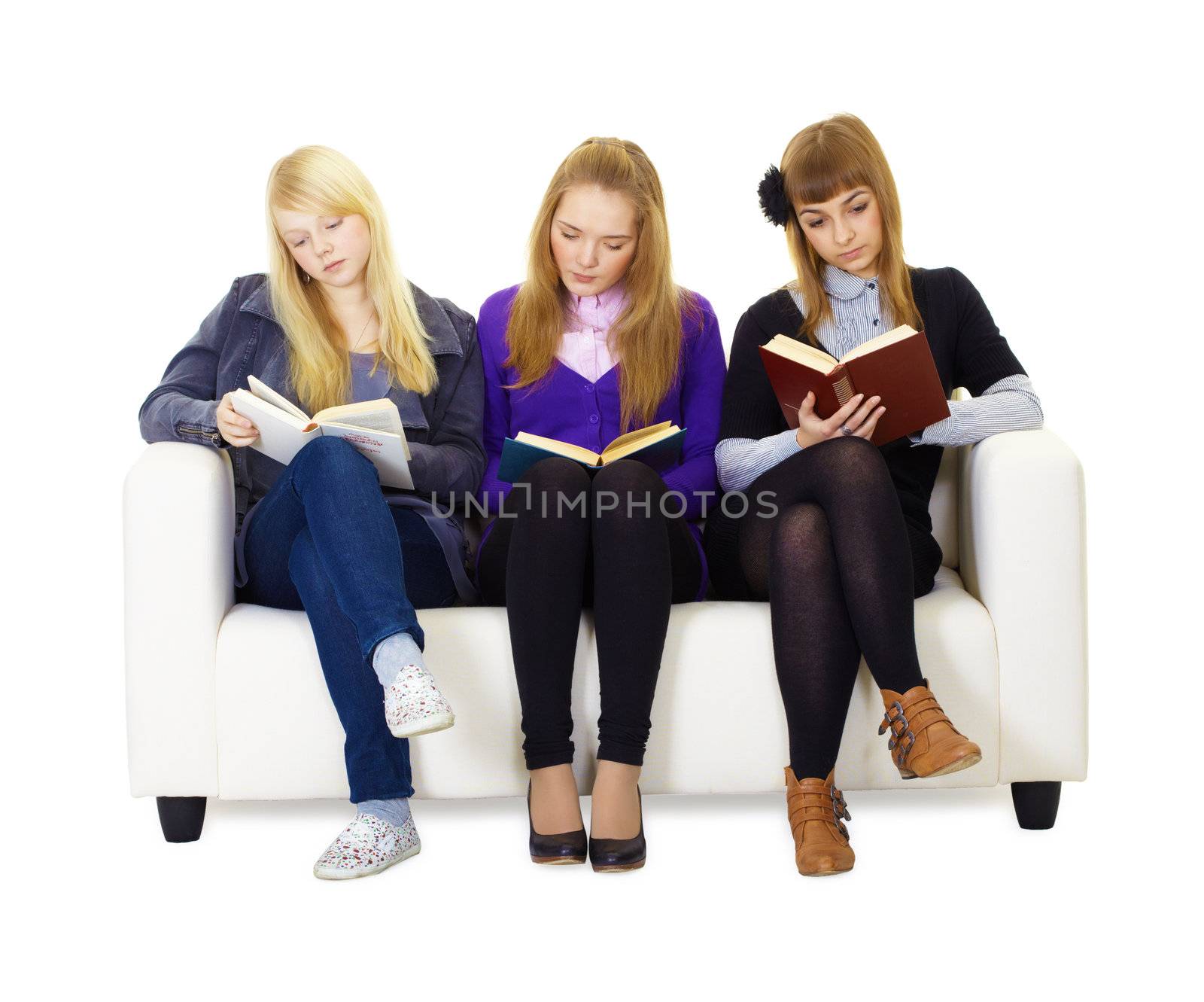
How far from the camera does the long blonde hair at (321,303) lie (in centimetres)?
265

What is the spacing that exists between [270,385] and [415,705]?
82cm

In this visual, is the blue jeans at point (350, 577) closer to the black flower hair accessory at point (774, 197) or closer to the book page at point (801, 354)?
the book page at point (801, 354)

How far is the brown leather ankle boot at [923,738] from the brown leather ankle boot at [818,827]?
0.45 feet

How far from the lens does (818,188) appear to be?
2.68 meters

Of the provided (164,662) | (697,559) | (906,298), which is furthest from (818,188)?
(164,662)

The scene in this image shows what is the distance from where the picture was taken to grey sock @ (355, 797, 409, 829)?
2365 millimetres

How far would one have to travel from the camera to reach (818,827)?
2.30 meters

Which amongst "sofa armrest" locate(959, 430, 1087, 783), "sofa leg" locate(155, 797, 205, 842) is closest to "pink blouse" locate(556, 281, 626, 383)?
"sofa armrest" locate(959, 430, 1087, 783)

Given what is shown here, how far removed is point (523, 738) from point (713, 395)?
77 cm

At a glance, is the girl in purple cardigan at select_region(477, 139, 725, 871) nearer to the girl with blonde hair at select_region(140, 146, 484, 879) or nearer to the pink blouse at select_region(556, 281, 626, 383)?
the pink blouse at select_region(556, 281, 626, 383)

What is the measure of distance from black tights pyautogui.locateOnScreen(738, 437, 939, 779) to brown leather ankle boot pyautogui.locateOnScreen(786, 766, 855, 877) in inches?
1.0

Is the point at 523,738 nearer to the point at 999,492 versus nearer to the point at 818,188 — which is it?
the point at 999,492

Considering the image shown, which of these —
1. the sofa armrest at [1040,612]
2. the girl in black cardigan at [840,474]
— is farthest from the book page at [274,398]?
the sofa armrest at [1040,612]

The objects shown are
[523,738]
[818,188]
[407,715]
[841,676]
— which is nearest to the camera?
[407,715]
